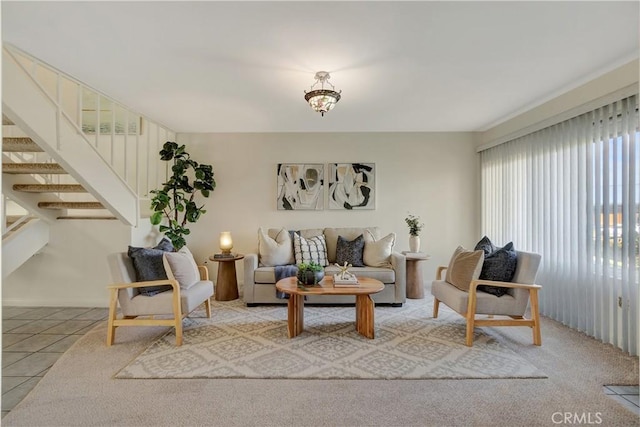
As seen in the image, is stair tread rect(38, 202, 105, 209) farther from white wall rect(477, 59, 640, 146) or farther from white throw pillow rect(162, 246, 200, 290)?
white wall rect(477, 59, 640, 146)

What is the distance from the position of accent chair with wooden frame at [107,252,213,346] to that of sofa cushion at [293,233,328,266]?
1.64 m

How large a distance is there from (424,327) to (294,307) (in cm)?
135

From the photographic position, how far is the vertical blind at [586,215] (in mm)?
3014

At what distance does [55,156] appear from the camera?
3.37 m

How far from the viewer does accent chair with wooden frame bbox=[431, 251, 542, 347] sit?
3.15 metres

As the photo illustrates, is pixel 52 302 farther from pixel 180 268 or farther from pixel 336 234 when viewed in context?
pixel 336 234

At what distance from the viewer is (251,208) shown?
217 inches

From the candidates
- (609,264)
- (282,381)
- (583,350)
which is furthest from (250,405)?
(609,264)

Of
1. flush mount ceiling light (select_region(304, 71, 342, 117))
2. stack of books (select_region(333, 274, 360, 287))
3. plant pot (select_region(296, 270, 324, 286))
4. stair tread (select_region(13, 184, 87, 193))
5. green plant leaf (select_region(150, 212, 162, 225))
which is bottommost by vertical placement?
stack of books (select_region(333, 274, 360, 287))

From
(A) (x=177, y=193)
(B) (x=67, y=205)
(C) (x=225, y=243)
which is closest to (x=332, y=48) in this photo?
(C) (x=225, y=243)

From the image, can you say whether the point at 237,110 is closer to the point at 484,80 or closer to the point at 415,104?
the point at 415,104

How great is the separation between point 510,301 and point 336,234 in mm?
2400

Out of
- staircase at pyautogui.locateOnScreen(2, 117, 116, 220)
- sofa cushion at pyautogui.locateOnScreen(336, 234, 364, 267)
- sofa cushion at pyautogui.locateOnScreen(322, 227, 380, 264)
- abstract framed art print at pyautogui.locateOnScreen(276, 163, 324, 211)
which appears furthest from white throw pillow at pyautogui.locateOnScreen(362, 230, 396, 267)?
staircase at pyautogui.locateOnScreen(2, 117, 116, 220)

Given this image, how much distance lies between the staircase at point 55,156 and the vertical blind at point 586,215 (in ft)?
15.8
